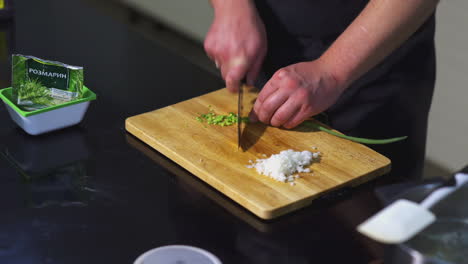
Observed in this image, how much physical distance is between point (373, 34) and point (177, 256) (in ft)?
2.50

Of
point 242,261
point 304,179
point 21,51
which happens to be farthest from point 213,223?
point 21,51

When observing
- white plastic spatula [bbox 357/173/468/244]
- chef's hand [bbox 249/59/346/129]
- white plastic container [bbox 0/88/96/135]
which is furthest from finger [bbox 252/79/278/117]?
white plastic spatula [bbox 357/173/468/244]

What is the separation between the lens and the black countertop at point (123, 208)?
116 centimetres

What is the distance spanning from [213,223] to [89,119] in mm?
538

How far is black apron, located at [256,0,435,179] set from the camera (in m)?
1.83

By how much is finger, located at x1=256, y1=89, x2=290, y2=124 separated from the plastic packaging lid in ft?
1.68

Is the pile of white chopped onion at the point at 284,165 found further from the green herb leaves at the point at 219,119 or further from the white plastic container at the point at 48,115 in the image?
the white plastic container at the point at 48,115

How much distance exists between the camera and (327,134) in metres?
1.58

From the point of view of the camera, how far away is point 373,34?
1.56 m

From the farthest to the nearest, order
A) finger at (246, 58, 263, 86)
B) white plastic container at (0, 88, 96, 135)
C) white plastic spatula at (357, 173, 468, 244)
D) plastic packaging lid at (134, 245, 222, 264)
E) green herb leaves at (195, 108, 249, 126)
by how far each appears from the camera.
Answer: finger at (246, 58, 263, 86) < green herb leaves at (195, 108, 249, 126) < white plastic container at (0, 88, 96, 135) < plastic packaging lid at (134, 245, 222, 264) < white plastic spatula at (357, 173, 468, 244)

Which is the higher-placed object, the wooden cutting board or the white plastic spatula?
the white plastic spatula

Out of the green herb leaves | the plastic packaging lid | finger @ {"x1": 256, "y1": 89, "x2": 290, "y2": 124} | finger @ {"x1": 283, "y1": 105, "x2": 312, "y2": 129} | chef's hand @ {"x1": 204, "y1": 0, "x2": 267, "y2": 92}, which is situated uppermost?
chef's hand @ {"x1": 204, "y1": 0, "x2": 267, "y2": 92}

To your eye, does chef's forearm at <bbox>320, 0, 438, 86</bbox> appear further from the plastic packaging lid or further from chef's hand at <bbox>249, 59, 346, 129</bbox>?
the plastic packaging lid

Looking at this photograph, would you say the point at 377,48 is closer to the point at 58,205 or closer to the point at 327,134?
the point at 327,134
